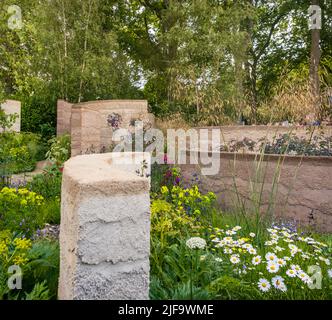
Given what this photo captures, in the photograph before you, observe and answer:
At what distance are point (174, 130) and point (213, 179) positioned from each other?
9.89 ft

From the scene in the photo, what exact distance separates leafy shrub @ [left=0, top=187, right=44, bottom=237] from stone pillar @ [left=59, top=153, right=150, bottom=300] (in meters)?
1.56

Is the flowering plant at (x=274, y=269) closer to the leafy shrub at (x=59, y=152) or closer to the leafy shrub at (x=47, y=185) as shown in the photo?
the leafy shrub at (x=47, y=185)

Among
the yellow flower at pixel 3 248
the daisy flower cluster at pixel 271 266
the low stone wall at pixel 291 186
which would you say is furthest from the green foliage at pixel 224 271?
the low stone wall at pixel 291 186

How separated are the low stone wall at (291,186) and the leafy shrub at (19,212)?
207 cm

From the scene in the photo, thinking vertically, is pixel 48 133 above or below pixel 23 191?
above

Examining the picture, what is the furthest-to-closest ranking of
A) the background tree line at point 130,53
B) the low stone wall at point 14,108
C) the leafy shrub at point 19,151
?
the background tree line at point 130,53 → the low stone wall at point 14,108 → the leafy shrub at point 19,151

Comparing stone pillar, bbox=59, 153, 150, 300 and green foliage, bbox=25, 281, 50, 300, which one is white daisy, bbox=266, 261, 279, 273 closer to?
stone pillar, bbox=59, 153, 150, 300

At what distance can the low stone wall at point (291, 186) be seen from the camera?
4285 millimetres

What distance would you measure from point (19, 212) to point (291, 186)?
272cm

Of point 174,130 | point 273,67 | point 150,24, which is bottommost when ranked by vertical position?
point 174,130
